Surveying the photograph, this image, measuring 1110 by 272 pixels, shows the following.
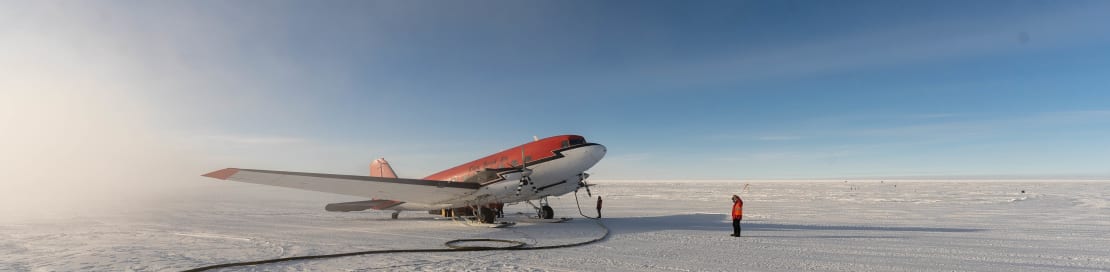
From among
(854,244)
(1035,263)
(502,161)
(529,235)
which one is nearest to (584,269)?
(529,235)

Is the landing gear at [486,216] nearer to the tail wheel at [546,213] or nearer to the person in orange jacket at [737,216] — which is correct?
the tail wheel at [546,213]

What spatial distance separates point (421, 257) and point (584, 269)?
12.4ft

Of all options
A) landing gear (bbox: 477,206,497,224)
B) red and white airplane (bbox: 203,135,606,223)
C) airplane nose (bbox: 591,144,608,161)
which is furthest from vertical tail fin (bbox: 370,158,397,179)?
airplane nose (bbox: 591,144,608,161)

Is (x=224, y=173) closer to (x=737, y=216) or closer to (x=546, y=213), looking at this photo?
(x=546, y=213)

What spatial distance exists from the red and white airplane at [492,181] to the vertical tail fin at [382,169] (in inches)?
300

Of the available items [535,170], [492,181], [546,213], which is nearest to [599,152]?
[535,170]

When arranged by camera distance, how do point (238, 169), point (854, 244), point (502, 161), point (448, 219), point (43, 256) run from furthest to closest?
1. point (448, 219)
2. point (502, 161)
3. point (238, 169)
4. point (854, 244)
5. point (43, 256)

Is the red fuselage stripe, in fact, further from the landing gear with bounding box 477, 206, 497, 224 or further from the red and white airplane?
the landing gear with bounding box 477, 206, 497, 224

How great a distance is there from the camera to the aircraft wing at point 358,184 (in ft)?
51.2

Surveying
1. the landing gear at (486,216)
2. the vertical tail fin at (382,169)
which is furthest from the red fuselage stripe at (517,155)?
the vertical tail fin at (382,169)

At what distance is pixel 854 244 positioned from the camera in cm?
1312

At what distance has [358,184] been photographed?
1700 centimetres

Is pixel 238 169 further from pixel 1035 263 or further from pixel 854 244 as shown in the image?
pixel 1035 263

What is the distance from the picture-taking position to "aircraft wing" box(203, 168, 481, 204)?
51.2ft
